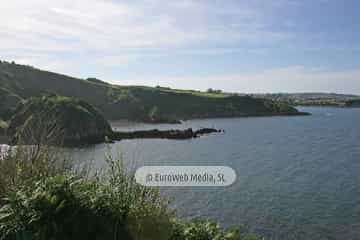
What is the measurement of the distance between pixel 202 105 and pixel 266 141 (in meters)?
49.8

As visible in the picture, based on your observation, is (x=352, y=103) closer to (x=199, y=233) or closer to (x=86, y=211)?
(x=199, y=233)

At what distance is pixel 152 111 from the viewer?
82438mm

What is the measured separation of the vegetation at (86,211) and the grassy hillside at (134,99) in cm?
7172

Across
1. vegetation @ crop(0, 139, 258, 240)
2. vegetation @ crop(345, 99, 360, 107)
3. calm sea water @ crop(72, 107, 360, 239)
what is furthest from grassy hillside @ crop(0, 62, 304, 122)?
vegetation @ crop(0, 139, 258, 240)

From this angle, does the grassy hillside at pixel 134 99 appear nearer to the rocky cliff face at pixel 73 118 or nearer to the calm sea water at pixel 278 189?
the rocky cliff face at pixel 73 118

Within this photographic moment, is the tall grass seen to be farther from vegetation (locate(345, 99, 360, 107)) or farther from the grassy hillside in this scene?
Result: vegetation (locate(345, 99, 360, 107))

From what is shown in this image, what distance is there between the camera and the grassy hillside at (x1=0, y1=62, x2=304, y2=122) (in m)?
83.5

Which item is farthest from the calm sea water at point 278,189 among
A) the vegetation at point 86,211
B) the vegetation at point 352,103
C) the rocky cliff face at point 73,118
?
the vegetation at point 352,103

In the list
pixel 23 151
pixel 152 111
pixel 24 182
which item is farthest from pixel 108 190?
pixel 152 111

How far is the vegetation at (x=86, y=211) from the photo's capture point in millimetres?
3520

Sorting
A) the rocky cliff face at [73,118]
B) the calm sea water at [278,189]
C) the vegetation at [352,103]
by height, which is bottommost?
the calm sea water at [278,189]

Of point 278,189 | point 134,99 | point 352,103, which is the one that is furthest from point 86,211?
point 352,103

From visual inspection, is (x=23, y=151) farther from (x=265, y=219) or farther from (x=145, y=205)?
(x=265, y=219)

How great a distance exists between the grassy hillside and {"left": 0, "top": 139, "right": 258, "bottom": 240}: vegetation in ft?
235
